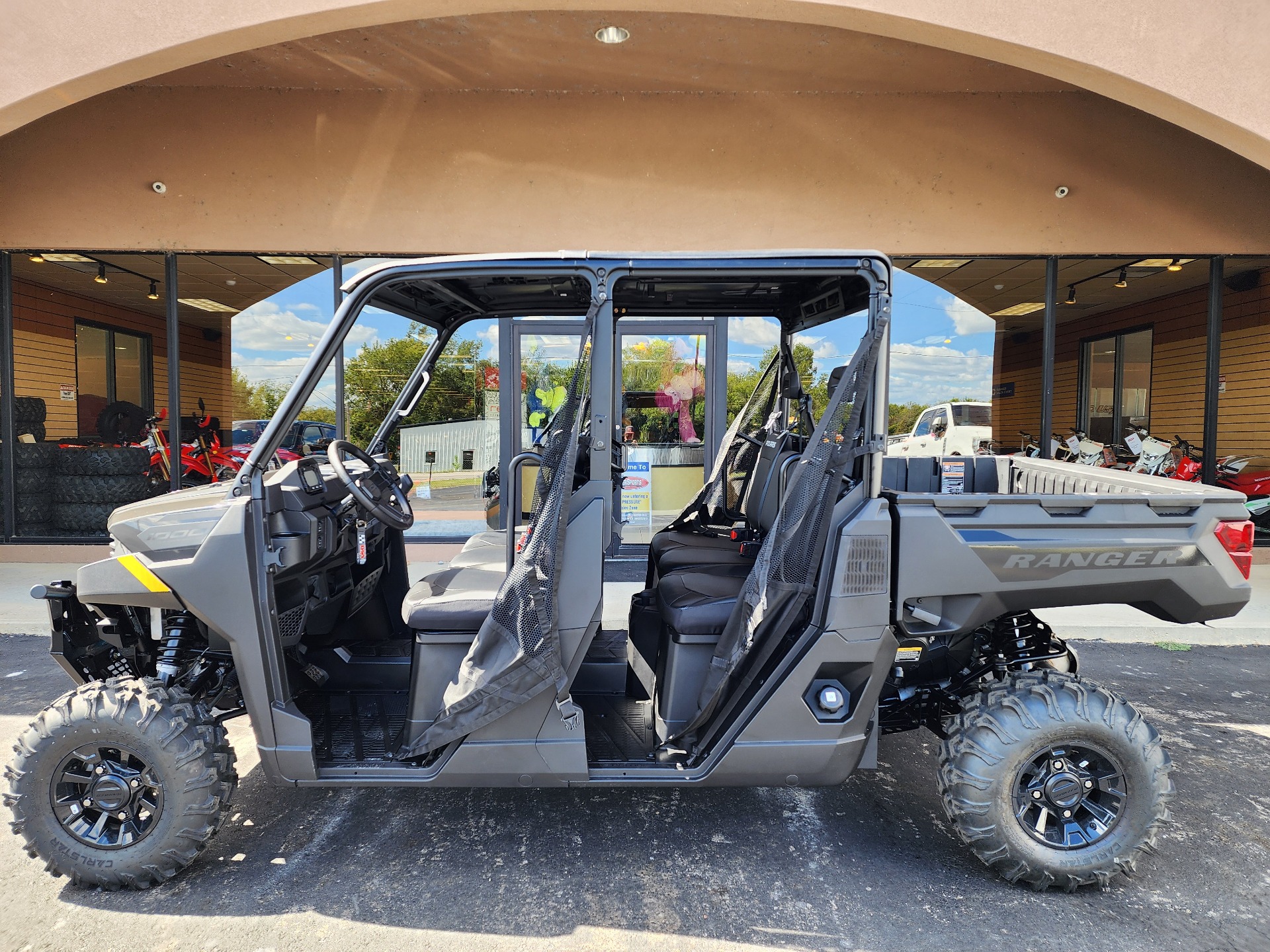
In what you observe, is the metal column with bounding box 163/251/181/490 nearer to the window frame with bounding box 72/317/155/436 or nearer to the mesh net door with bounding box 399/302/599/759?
the window frame with bounding box 72/317/155/436

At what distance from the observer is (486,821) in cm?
288

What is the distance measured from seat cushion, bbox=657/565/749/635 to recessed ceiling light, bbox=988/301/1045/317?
5802mm

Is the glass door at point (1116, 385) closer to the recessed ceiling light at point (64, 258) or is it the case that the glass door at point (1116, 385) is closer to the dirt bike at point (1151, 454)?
the dirt bike at point (1151, 454)

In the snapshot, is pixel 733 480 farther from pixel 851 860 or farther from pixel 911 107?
pixel 911 107

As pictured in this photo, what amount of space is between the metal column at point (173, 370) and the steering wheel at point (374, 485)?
5194 millimetres

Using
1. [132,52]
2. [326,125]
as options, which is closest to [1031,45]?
[326,125]

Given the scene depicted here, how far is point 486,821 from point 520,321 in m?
5.39

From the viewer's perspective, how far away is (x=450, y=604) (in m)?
2.58

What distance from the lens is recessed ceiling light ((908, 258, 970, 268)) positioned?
7.26 meters

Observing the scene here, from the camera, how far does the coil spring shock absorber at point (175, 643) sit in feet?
8.64

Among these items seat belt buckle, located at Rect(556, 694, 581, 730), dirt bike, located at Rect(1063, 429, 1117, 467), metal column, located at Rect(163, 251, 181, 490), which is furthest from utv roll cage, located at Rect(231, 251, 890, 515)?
dirt bike, located at Rect(1063, 429, 1117, 467)

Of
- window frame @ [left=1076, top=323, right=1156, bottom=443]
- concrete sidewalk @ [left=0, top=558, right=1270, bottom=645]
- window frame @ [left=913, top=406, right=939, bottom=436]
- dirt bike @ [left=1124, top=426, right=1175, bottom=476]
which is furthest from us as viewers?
window frame @ [left=1076, top=323, right=1156, bottom=443]

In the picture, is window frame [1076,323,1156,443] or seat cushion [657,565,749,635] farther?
window frame [1076,323,1156,443]

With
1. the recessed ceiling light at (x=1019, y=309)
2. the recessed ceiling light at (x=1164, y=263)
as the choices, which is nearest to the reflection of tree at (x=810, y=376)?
the recessed ceiling light at (x=1019, y=309)
